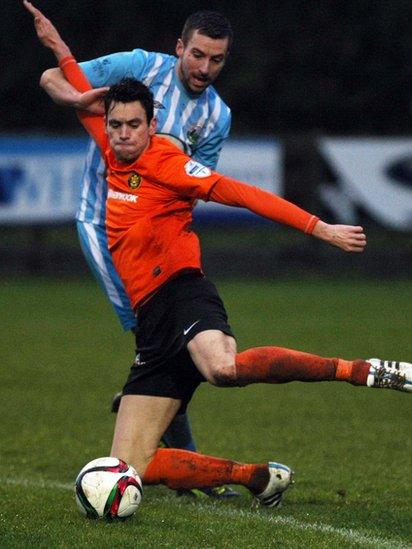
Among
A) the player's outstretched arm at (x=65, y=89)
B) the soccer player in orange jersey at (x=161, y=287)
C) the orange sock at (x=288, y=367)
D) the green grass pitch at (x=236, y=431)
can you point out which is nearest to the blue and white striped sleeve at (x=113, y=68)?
the player's outstretched arm at (x=65, y=89)

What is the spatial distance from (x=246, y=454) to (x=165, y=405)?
1.86 meters

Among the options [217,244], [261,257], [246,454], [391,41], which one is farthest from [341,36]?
[246,454]

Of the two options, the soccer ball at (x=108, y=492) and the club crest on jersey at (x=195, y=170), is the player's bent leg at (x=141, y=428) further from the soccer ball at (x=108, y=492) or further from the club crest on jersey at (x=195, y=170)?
the club crest on jersey at (x=195, y=170)

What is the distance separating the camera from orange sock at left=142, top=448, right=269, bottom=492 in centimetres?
645

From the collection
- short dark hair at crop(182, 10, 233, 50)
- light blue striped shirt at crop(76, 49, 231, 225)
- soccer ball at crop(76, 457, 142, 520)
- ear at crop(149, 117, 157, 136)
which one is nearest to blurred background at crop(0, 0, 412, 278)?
light blue striped shirt at crop(76, 49, 231, 225)

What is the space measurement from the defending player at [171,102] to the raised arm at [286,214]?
0.93 meters

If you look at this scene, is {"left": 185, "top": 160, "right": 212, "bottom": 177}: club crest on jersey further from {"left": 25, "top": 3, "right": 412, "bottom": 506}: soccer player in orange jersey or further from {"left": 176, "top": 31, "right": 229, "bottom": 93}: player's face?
{"left": 176, "top": 31, "right": 229, "bottom": 93}: player's face

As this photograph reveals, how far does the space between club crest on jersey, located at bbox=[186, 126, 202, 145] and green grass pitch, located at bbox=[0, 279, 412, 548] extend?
177 centimetres

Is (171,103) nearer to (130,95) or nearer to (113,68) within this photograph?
(113,68)

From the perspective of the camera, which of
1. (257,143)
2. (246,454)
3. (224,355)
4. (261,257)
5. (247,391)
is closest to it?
(224,355)

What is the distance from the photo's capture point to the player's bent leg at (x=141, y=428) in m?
6.41

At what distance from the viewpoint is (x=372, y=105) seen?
107 feet

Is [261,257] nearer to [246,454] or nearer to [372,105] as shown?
[372,105]

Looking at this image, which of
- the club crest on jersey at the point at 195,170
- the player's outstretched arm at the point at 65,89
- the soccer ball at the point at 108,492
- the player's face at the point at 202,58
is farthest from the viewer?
the player's face at the point at 202,58
